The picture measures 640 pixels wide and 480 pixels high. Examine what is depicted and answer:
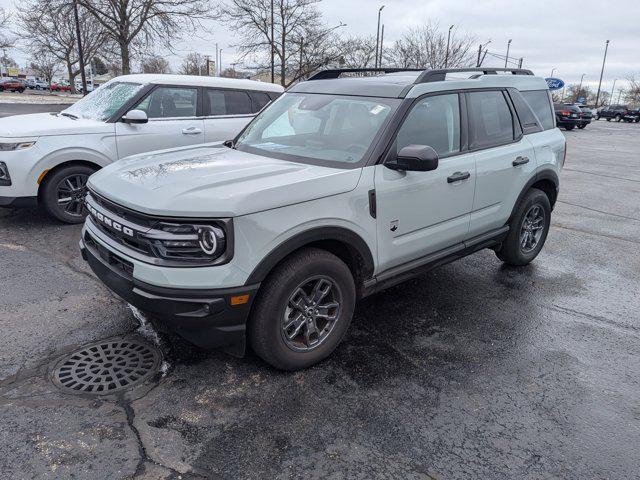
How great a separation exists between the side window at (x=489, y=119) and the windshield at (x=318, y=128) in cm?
96

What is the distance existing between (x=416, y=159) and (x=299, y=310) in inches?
48.3

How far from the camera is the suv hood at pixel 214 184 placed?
8.72 ft

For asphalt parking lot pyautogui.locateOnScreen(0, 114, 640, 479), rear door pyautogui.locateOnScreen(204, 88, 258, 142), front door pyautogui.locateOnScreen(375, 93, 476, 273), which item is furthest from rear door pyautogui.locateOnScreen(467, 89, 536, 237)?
rear door pyautogui.locateOnScreen(204, 88, 258, 142)

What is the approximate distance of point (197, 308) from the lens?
2.66 metres

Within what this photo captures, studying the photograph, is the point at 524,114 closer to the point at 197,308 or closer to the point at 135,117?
the point at 197,308

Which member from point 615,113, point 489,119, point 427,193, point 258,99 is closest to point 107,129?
point 258,99

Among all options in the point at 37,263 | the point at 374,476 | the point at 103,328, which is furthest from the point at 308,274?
the point at 37,263

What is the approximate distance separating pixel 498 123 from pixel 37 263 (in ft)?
15.1

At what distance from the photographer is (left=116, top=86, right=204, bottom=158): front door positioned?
6250mm

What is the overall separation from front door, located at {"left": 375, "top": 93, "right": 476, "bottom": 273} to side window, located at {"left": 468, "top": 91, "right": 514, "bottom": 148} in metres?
0.21

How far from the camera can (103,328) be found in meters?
3.63

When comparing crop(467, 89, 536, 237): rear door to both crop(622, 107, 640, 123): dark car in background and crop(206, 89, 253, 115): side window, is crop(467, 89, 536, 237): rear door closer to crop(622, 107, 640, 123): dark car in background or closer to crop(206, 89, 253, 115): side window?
crop(206, 89, 253, 115): side window

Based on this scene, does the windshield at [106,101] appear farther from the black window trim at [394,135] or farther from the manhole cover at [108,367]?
the black window trim at [394,135]

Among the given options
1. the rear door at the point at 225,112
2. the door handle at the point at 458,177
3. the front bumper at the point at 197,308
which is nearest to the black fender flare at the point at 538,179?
the door handle at the point at 458,177
